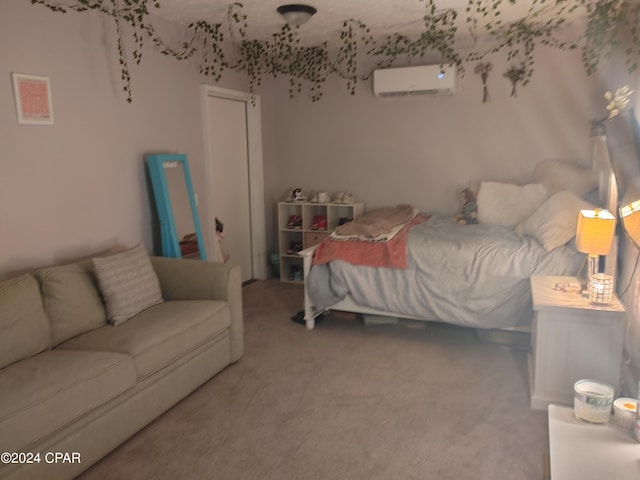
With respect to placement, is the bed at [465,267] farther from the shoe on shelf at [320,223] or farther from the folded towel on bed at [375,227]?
the shoe on shelf at [320,223]

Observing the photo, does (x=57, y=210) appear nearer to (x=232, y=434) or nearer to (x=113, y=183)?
(x=113, y=183)

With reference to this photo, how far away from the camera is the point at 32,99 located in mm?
2783

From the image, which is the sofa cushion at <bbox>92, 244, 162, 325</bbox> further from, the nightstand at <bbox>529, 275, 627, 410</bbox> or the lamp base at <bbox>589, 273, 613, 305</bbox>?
the lamp base at <bbox>589, 273, 613, 305</bbox>

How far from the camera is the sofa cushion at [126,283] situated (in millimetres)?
2768

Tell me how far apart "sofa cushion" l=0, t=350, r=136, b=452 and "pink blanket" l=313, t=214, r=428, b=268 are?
1.77 metres

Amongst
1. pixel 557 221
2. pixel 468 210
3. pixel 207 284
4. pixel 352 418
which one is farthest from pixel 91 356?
pixel 468 210

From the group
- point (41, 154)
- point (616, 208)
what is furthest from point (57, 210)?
point (616, 208)

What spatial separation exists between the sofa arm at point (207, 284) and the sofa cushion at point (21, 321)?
826mm

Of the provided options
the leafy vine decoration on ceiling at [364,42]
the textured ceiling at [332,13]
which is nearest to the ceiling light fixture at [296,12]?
the textured ceiling at [332,13]

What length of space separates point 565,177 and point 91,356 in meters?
3.76

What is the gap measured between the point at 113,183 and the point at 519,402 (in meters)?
2.90

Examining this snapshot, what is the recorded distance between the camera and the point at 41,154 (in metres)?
2.85

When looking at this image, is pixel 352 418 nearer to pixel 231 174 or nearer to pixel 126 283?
pixel 126 283

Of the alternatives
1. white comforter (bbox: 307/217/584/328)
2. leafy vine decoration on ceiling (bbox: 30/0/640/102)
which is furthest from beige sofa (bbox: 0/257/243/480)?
leafy vine decoration on ceiling (bbox: 30/0/640/102)
